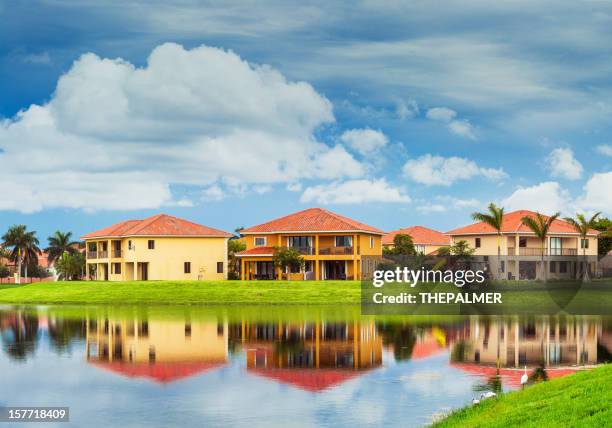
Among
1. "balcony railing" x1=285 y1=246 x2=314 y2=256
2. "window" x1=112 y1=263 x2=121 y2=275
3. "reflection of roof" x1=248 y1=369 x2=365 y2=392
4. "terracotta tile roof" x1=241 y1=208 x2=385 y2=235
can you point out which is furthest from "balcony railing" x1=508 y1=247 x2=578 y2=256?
"reflection of roof" x1=248 y1=369 x2=365 y2=392

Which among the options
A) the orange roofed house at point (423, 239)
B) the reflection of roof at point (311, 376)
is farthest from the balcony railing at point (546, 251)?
the reflection of roof at point (311, 376)

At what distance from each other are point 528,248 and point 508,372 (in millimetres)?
66499

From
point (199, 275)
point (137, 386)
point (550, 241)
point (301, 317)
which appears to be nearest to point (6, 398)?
point (137, 386)

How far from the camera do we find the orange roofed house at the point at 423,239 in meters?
117

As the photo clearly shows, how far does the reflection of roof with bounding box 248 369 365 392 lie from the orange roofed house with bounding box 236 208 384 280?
2146 inches

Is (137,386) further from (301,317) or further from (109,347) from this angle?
(301,317)

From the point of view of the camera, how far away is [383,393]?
934 inches

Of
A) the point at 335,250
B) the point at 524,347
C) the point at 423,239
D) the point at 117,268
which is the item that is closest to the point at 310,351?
the point at 524,347

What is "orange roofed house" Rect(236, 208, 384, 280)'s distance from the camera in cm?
8369

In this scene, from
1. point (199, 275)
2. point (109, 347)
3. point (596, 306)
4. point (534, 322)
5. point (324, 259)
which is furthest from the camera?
point (199, 275)

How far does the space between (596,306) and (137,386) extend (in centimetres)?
4439

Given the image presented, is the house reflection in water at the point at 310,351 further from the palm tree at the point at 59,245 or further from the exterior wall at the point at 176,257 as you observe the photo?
the palm tree at the point at 59,245

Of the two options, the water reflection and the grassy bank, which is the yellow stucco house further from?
the grassy bank

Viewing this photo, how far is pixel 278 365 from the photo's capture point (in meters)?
29.7
